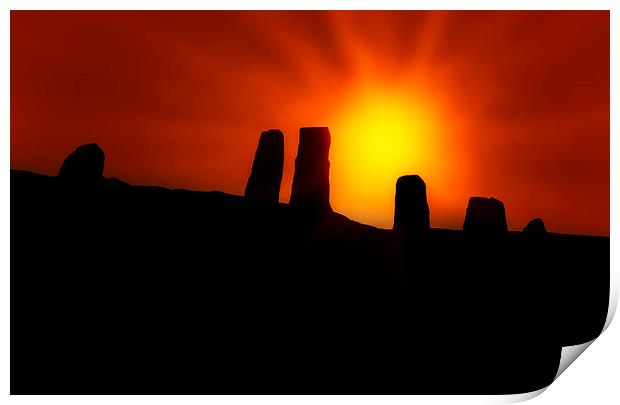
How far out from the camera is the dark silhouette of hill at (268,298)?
1.82 metres

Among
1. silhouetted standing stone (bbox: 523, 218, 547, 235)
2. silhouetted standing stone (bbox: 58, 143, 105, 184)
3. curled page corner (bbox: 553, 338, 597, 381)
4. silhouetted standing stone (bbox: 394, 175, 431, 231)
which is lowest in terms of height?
curled page corner (bbox: 553, 338, 597, 381)

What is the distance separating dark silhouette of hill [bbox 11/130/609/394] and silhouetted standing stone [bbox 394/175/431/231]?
25mm

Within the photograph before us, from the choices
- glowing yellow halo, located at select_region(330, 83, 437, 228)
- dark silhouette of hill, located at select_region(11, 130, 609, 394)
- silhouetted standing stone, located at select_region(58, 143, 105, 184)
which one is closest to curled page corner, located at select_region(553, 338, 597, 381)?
dark silhouette of hill, located at select_region(11, 130, 609, 394)

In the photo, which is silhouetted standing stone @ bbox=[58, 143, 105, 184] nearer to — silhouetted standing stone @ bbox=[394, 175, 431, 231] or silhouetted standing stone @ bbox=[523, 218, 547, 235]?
silhouetted standing stone @ bbox=[394, 175, 431, 231]

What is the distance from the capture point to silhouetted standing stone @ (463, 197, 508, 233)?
193 centimetres

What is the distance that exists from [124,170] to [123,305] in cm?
43

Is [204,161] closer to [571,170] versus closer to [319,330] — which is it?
[319,330]

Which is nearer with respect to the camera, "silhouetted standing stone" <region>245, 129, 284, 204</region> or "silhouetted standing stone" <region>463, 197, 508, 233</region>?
"silhouetted standing stone" <region>245, 129, 284, 204</region>

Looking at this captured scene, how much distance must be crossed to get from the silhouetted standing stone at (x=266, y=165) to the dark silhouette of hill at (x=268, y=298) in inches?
2.7

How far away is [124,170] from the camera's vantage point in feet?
5.97

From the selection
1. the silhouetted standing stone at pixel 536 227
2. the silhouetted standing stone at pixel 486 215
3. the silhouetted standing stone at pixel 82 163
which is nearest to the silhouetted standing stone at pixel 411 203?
the silhouetted standing stone at pixel 486 215

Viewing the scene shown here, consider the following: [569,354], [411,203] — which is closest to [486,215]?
[411,203]

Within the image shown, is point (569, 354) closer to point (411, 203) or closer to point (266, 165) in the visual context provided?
point (411, 203)

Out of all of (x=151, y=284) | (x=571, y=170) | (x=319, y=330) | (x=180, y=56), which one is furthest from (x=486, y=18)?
(x=151, y=284)
